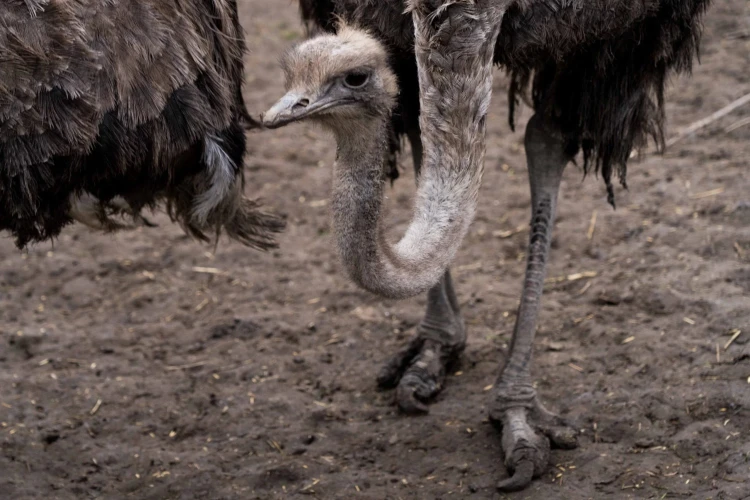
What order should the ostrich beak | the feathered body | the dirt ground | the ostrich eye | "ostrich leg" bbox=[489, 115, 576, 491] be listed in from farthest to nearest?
"ostrich leg" bbox=[489, 115, 576, 491], the dirt ground, the feathered body, the ostrich eye, the ostrich beak

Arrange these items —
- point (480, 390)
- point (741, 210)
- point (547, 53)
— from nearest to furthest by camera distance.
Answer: point (547, 53) < point (480, 390) < point (741, 210)

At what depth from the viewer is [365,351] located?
4715 millimetres

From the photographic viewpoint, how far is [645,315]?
459 cm

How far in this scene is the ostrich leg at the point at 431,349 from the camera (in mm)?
4324

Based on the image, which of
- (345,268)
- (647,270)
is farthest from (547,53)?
(647,270)

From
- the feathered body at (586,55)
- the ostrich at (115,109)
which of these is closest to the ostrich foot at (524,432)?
the feathered body at (586,55)

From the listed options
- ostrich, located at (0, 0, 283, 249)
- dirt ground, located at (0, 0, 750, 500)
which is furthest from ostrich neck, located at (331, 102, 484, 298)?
dirt ground, located at (0, 0, 750, 500)

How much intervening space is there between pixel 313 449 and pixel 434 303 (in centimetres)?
88

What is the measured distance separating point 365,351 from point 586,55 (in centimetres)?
178

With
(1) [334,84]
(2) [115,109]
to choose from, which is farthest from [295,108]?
(2) [115,109]

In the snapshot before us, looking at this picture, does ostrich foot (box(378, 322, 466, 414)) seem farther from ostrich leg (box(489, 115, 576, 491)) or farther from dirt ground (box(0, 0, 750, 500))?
ostrich leg (box(489, 115, 576, 491))

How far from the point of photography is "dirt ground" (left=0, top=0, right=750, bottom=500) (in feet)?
12.5

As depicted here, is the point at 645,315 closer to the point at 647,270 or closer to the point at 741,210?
the point at 647,270

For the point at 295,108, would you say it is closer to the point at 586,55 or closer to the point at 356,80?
the point at 356,80
